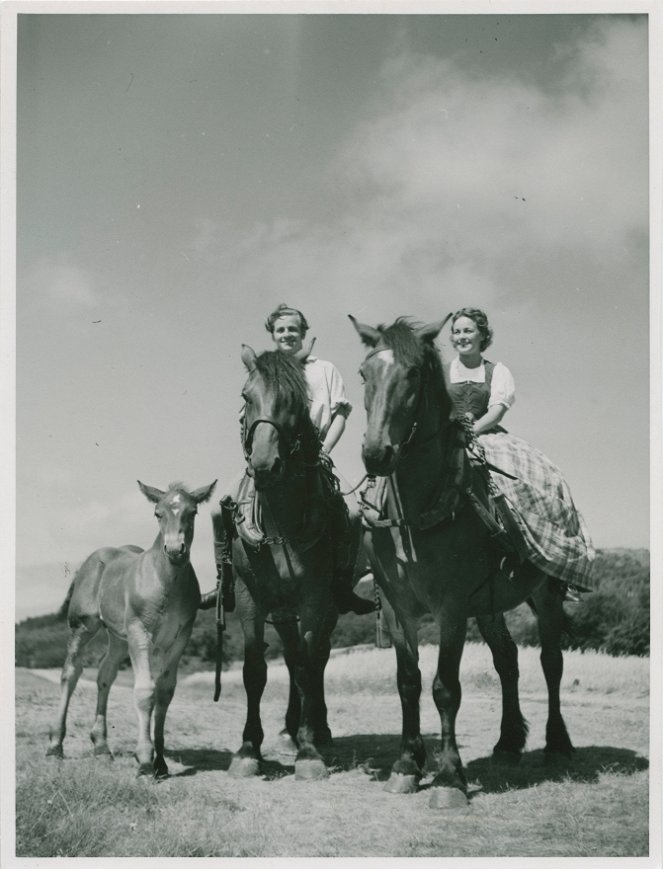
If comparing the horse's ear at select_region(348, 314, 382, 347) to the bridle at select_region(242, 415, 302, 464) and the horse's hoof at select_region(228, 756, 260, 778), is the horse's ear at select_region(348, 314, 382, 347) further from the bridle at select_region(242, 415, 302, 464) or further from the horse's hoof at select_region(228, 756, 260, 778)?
the horse's hoof at select_region(228, 756, 260, 778)

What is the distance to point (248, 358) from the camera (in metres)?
7.84

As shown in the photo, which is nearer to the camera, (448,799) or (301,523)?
(448,799)

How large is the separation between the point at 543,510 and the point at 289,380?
8.33ft

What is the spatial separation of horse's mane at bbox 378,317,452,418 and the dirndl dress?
51 cm

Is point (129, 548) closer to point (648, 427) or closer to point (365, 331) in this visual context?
point (365, 331)

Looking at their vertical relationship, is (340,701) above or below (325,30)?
below

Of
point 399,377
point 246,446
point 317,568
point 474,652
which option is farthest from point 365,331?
point 474,652

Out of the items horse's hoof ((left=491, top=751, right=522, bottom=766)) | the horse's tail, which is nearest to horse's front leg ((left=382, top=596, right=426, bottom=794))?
horse's hoof ((left=491, top=751, right=522, bottom=766))

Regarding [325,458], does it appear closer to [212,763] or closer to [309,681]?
[309,681]

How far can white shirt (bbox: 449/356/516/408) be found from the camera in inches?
335

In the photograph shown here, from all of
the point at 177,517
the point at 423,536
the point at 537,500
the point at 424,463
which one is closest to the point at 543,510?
the point at 537,500

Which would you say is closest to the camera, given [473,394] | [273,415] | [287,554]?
[273,415]

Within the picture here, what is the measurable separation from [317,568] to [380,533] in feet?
2.17

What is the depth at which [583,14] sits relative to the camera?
848 centimetres
